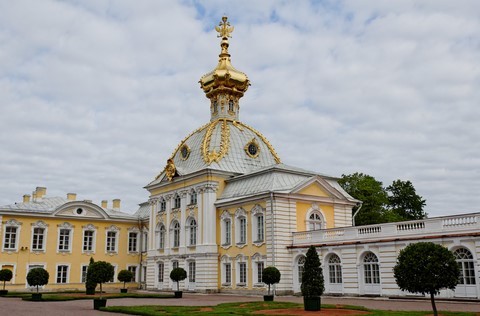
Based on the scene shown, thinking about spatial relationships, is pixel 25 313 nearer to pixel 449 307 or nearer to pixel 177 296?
pixel 177 296

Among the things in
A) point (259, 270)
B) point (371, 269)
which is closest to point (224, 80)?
→ point (259, 270)

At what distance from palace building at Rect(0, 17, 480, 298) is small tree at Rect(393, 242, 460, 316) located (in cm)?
767

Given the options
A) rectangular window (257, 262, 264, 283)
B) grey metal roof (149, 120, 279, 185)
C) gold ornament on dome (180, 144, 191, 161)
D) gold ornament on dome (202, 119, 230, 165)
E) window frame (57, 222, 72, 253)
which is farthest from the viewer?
window frame (57, 222, 72, 253)

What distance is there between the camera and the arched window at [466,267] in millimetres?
22484

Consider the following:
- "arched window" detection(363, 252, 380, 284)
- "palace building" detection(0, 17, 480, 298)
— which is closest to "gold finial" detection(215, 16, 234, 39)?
"palace building" detection(0, 17, 480, 298)

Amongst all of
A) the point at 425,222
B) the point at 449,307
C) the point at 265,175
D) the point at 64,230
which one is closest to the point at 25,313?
the point at 449,307

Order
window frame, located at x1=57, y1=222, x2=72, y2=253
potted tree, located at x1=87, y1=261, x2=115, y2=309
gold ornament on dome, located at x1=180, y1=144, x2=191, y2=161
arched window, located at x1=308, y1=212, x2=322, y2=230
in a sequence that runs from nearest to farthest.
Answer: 1. potted tree, located at x1=87, y1=261, x2=115, y2=309
2. arched window, located at x1=308, y1=212, x2=322, y2=230
3. gold ornament on dome, located at x1=180, y1=144, x2=191, y2=161
4. window frame, located at x1=57, y1=222, x2=72, y2=253

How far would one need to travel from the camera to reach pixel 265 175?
3516 centimetres

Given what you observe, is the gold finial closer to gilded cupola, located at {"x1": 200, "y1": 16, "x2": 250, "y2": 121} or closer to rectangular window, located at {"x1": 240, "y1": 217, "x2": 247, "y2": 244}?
gilded cupola, located at {"x1": 200, "y1": 16, "x2": 250, "y2": 121}

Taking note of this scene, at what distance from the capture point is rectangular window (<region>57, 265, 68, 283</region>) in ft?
141

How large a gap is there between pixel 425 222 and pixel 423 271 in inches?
373

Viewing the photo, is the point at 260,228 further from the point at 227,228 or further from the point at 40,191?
the point at 40,191

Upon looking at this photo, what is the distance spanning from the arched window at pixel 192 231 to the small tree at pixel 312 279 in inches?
732

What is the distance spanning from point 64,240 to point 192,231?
40.0 feet
